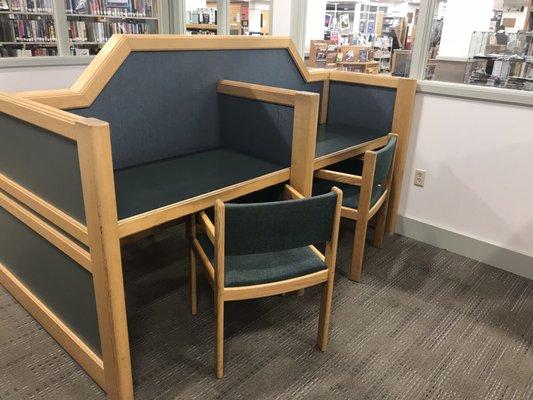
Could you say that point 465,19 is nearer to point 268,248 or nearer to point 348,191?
point 348,191

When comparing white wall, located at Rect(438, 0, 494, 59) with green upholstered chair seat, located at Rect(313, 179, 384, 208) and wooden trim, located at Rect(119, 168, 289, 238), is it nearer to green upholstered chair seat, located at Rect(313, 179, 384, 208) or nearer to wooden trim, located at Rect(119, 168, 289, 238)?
green upholstered chair seat, located at Rect(313, 179, 384, 208)

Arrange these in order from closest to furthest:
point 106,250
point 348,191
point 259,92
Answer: point 106,250, point 259,92, point 348,191

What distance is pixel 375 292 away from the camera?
220 cm

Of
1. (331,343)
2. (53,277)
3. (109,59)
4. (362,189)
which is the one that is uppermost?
(109,59)

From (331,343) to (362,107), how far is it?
1.51 metres

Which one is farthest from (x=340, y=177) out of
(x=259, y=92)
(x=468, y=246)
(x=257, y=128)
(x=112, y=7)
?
(x=112, y=7)

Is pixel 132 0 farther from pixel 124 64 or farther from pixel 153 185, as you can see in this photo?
pixel 153 185

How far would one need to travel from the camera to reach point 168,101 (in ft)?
6.40

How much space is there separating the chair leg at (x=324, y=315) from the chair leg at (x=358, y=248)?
1.84 feet

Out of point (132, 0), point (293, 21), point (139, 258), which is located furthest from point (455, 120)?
point (132, 0)

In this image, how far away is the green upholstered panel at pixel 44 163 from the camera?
48.6 inches

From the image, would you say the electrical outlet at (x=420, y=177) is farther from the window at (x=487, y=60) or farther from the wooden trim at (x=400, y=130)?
the window at (x=487, y=60)

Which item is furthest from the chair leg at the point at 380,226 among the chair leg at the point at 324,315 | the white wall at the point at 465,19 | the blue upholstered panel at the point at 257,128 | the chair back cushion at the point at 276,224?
the white wall at the point at 465,19

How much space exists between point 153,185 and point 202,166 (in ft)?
0.98
